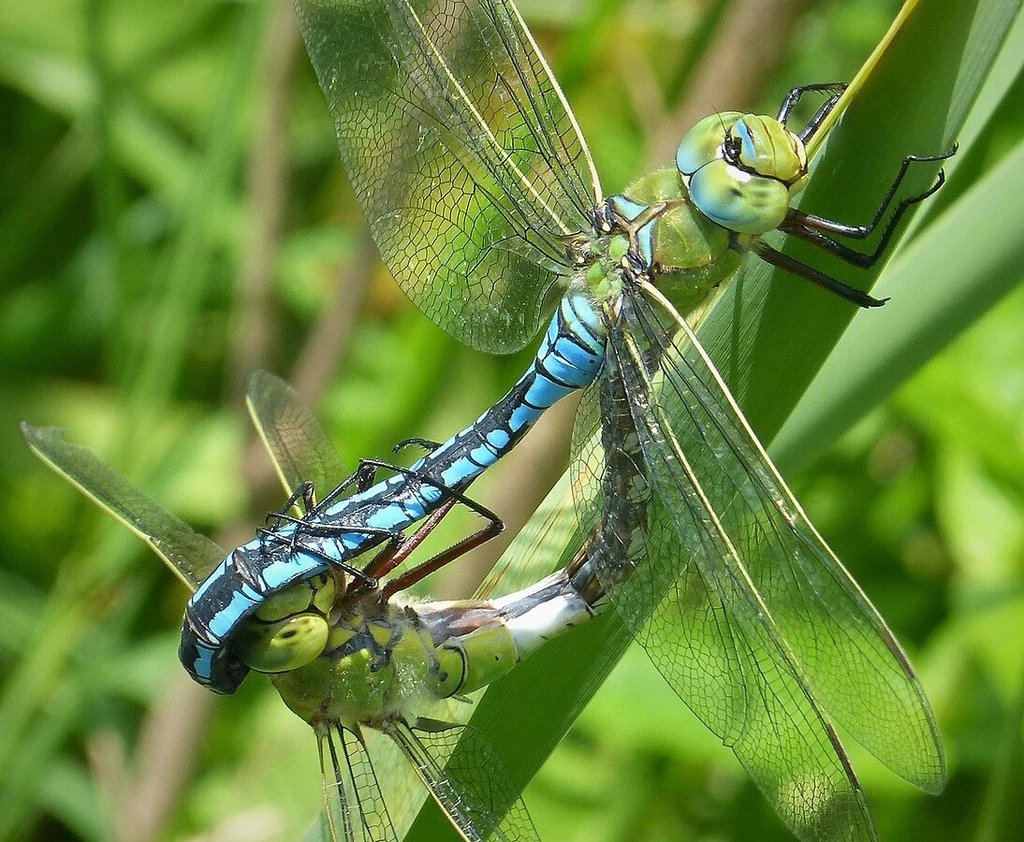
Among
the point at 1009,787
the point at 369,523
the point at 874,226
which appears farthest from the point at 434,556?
the point at 1009,787

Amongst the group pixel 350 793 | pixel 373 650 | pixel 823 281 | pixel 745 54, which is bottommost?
pixel 350 793

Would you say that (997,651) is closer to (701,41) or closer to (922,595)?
(922,595)

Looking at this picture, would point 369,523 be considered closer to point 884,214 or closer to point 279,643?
point 279,643

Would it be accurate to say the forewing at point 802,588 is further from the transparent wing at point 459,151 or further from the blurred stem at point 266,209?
the blurred stem at point 266,209

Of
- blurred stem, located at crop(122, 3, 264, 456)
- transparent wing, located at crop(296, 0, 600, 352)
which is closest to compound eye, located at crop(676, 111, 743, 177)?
transparent wing, located at crop(296, 0, 600, 352)

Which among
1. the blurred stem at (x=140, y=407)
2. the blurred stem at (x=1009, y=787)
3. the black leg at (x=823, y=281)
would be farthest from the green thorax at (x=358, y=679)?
the blurred stem at (x=140, y=407)

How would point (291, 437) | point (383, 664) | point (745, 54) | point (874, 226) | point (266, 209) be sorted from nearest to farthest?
1. point (874, 226)
2. point (383, 664)
3. point (291, 437)
4. point (745, 54)
5. point (266, 209)

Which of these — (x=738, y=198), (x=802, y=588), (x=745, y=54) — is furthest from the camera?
(x=745, y=54)
